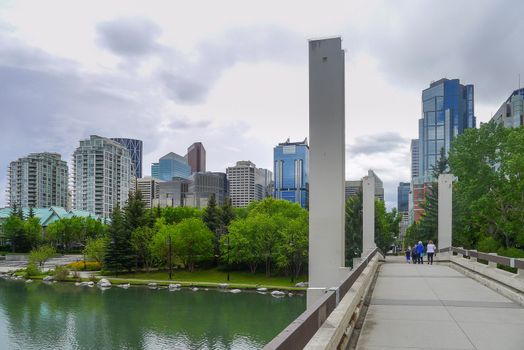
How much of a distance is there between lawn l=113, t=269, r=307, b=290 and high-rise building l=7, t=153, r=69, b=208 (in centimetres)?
12666

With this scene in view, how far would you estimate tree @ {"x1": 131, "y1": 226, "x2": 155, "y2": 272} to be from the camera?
61894 millimetres

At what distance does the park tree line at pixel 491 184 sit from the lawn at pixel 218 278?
21.4m

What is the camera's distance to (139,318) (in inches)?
1404

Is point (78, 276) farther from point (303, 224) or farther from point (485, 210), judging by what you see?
point (485, 210)

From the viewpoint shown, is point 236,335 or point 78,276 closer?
point 236,335

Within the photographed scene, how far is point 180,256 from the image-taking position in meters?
61.2

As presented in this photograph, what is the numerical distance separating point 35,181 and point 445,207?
176633mm

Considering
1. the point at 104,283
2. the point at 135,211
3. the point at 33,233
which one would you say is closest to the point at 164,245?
the point at 135,211

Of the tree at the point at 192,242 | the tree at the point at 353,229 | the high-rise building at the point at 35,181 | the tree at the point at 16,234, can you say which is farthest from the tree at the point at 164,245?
the high-rise building at the point at 35,181

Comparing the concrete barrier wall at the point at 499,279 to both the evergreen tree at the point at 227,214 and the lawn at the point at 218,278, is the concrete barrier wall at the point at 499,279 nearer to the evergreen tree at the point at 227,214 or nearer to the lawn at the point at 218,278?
the lawn at the point at 218,278

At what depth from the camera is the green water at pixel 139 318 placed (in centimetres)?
2869

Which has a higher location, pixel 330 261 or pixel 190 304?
pixel 330 261

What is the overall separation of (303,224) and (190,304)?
745 inches

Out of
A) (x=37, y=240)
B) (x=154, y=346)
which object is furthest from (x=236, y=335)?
(x=37, y=240)
